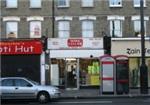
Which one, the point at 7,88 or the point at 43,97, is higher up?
the point at 7,88

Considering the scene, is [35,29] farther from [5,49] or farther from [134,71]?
[134,71]

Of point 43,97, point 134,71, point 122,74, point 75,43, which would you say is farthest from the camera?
point 134,71

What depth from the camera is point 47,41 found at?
41500 mm

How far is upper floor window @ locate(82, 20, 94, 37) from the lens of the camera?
42.2 meters

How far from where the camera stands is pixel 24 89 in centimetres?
2844

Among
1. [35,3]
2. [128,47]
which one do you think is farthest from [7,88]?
[128,47]

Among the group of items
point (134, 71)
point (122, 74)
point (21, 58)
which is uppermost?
point (21, 58)

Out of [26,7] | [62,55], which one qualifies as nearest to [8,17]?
[26,7]

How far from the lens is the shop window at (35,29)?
42.1 meters

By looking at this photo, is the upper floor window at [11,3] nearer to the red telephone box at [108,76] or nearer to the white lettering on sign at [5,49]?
the white lettering on sign at [5,49]

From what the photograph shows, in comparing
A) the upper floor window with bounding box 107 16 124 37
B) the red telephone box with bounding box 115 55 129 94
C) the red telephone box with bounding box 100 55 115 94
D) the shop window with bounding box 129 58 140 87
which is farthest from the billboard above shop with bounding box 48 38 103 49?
the red telephone box with bounding box 115 55 129 94

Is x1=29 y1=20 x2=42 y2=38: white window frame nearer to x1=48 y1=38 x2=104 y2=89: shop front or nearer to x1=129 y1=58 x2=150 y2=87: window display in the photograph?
x1=48 y1=38 x2=104 y2=89: shop front

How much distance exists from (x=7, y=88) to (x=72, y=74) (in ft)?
44.3

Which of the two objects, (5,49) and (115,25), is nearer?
(5,49)
